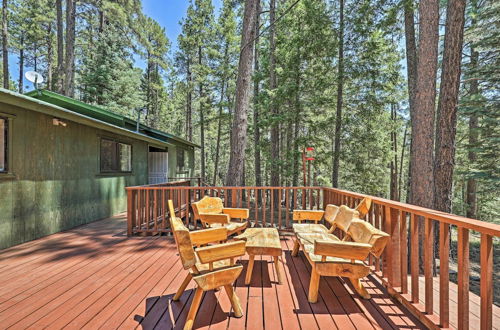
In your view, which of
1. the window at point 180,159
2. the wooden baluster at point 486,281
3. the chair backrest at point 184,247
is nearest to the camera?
the wooden baluster at point 486,281

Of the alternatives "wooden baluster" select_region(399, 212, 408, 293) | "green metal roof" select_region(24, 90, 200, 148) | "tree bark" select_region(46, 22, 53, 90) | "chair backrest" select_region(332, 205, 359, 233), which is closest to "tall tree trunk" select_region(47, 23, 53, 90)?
"tree bark" select_region(46, 22, 53, 90)

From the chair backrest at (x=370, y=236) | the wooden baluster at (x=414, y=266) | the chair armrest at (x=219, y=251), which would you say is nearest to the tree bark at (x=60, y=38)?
the chair armrest at (x=219, y=251)

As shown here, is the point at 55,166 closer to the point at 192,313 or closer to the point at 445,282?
the point at 192,313

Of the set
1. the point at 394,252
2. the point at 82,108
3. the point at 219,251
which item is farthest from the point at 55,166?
the point at 394,252

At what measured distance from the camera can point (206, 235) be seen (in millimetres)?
2635

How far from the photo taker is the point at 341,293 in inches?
99.6

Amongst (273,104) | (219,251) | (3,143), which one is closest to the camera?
(219,251)

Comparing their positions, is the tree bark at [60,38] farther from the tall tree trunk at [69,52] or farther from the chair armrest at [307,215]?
the chair armrest at [307,215]

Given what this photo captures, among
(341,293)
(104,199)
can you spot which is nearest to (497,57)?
(341,293)

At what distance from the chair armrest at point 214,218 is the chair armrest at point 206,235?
2.47ft

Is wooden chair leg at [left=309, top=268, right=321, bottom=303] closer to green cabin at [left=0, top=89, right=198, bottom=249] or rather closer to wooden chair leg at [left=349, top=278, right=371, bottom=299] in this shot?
wooden chair leg at [left=349, top=278, right=371, bottom=299]

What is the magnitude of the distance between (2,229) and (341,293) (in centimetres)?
512

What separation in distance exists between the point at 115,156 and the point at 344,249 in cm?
671

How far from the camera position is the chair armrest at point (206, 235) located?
2.58m
